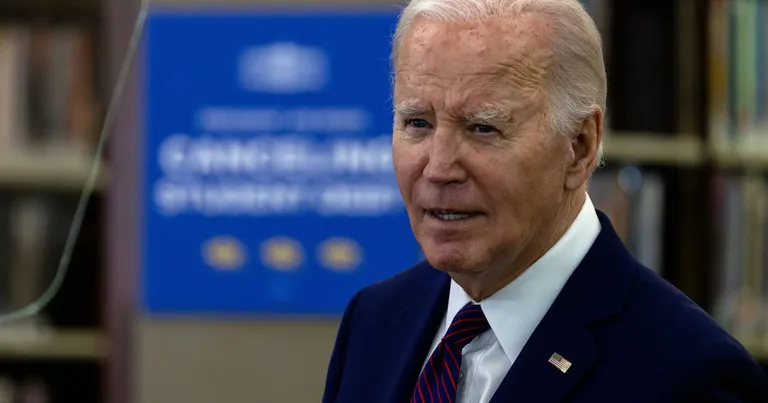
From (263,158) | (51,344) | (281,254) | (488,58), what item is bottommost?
(51,344)

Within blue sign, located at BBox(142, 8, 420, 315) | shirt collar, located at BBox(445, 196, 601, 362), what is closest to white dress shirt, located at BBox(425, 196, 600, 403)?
shirt collar, located at BBox(445, 196, 601, 362)

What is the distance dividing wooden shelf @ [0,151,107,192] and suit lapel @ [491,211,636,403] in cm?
172

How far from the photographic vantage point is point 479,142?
1042 millimetres

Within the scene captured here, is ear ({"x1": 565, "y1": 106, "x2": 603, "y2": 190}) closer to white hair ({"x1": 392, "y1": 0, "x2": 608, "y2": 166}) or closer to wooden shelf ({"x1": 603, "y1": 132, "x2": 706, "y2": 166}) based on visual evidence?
white hair ({"x1": 392, "y1": 0, "x2": 608, "y2": 166})

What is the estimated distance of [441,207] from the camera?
1.06 meters

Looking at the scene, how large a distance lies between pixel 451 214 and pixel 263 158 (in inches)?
56.5

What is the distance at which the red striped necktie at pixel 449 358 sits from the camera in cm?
110

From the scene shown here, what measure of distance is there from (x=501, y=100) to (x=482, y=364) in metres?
0.25

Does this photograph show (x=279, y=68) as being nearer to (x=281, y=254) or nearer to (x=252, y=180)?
(x=252, y=180)

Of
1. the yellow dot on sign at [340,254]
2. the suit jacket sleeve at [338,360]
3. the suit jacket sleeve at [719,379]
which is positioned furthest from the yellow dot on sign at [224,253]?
the suit jacket sleeve at [719,379]

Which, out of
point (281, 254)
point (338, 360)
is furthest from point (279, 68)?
point (338, 360)

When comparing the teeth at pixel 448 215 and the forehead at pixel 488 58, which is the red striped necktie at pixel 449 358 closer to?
the teeth at pixel 448 215

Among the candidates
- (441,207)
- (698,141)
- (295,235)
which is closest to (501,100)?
(441,207)

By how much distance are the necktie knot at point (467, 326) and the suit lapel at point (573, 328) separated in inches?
2.5
